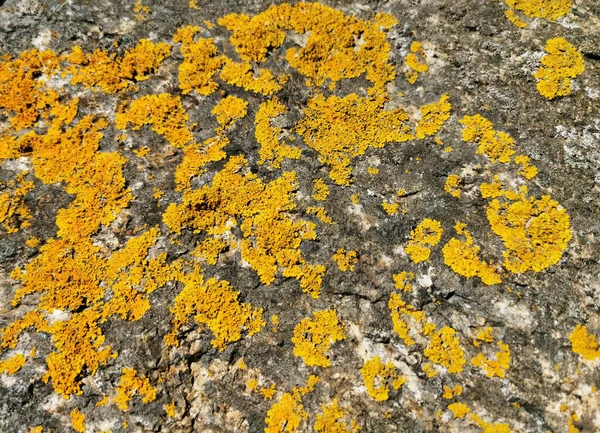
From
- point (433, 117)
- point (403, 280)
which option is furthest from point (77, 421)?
point (433, 117)

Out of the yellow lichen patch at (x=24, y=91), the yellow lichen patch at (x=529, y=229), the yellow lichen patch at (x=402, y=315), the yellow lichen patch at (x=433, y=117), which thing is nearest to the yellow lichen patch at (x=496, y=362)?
the yellow lichen patch at (x=402, y=315)

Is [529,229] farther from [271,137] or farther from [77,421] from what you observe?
[77,421]

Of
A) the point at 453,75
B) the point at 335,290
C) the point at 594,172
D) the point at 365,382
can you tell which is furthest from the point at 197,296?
the point at 594,172

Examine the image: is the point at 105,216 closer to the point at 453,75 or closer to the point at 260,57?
the point at 260,57

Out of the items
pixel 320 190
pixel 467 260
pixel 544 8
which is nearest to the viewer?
pixel 467 260

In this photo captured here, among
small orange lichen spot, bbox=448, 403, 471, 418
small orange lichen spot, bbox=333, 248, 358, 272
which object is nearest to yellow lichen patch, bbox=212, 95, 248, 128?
small orange lichen spot, bbox=333, 248, 358, 272

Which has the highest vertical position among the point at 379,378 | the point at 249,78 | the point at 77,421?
the point at 249,78
